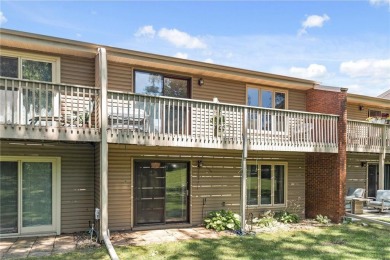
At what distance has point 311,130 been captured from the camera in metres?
11.0

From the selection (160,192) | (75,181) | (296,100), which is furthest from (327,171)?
(75,181)

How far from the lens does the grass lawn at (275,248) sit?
7059 mm

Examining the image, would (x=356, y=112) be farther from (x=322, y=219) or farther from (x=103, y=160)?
(x=103, y=160)

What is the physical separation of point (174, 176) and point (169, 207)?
1.02 m

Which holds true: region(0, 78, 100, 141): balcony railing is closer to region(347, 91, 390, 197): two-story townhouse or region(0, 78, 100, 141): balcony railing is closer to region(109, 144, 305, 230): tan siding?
region(109, 144, 305, 230): tan siding

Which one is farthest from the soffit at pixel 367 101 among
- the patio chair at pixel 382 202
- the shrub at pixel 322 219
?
the shrub at pixel 322 219

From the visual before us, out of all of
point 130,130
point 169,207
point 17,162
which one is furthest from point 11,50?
point 169,207

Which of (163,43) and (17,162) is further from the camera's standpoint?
(163,43)

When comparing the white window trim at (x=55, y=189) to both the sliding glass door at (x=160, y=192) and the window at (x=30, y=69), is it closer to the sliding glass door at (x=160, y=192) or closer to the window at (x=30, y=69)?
the window at (x=30, y=69)

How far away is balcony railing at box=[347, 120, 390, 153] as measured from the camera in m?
11.9

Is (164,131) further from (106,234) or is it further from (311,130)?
(311,130)

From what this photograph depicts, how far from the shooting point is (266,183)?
1216 centimetres

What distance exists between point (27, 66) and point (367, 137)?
12261 mm

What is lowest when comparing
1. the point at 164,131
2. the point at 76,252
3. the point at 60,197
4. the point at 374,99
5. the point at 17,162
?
the point at 76,252
